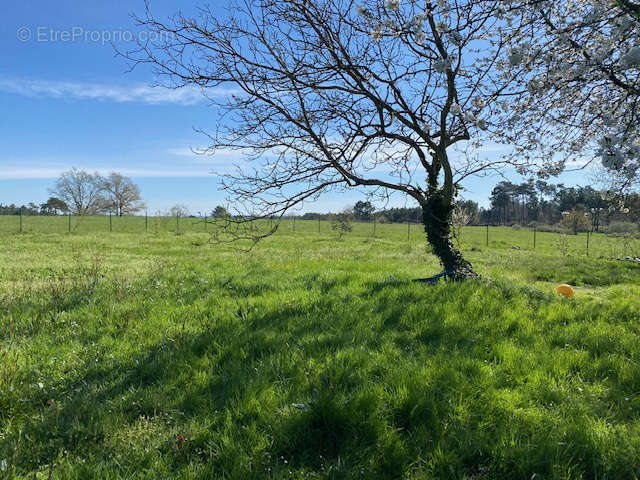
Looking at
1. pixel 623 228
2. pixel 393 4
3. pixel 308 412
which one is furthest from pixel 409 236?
pixel 308 412

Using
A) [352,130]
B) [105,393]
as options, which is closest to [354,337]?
[105,393]

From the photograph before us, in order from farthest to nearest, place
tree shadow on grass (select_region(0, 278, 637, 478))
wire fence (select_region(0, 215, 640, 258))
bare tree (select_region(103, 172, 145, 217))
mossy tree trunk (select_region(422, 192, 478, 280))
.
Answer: bare tree (select_region(103, 172, 145, 217)) < wire fence (select_region(0, 215, 640, 258)) < mossy tree trunk (select_region(422, 192, 478, 280)) < tree shadow on grass (select_region(0, 278, 637, 478))

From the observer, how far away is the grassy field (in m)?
2.43

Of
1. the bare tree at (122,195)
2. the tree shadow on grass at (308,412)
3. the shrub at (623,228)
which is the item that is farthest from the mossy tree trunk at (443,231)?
the bare tree at (122,195)

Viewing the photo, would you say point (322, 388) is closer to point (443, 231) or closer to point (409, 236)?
point (443, 231)

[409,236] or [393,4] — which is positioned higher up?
[393,4]

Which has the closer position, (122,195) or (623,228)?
(623,228)

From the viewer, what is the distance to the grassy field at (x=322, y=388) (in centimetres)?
243

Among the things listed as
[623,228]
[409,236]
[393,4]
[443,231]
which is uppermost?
[393,4]

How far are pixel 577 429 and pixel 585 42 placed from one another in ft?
15.3

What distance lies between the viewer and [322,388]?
10.2 feet

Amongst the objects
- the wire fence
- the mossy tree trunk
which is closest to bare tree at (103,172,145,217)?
the wire fence

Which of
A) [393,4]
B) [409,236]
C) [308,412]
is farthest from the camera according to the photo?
[409,236]

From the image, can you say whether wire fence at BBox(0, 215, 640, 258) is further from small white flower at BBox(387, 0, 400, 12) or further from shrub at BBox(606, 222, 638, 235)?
small white flower at BBox(387, 0, 400, 12)
